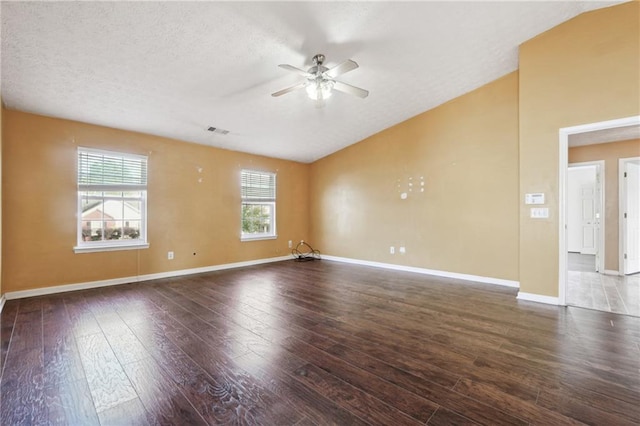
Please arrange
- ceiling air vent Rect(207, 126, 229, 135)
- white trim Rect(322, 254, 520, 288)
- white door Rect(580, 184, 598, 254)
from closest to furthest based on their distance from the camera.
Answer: white trim Rect(322, 254, 520, 288) < ceiling air vent Rect(207, 126, 229, 135) < white door Rect(580, 184, 598, 254)

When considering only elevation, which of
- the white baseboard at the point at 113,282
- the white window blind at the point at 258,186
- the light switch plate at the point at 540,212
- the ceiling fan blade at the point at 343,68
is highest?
the ceiling fan blade at the point at 343,68

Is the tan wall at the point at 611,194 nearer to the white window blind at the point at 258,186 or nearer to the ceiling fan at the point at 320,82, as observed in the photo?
the ceiling fan at the point at 320,82

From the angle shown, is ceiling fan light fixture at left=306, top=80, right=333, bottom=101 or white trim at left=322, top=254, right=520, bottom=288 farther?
white trim at left=322, top=254, right=520, bottom=288

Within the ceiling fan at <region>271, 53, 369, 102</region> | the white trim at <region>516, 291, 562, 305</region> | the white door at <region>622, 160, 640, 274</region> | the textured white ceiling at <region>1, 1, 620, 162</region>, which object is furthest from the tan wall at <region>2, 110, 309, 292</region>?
the white door at <region>622, 160, 640, 274</region>

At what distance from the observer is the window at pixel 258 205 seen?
623 cm

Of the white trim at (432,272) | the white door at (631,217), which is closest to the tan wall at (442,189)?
the white trim at (432,272)

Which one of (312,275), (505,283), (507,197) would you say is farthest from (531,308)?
(312,275)

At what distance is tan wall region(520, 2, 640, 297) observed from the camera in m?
3.10

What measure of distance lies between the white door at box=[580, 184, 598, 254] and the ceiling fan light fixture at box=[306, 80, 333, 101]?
27.3 feet

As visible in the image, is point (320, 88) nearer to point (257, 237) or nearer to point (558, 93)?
point (558, 93)

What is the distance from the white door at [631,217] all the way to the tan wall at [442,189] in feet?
8.79

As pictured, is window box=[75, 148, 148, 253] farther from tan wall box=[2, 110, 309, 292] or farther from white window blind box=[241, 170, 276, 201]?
white window blind box=[241, 170, 276, 201]

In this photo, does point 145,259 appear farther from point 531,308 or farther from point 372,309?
point 531,308

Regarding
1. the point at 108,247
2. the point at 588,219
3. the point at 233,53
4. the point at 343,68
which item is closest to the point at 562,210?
the point at 343,68
